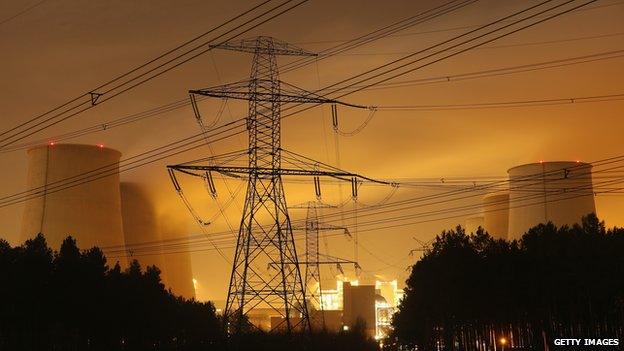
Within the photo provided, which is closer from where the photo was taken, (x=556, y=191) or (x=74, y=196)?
(x=74, y=196)

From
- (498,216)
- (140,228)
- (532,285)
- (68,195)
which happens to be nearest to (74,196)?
(68,195)

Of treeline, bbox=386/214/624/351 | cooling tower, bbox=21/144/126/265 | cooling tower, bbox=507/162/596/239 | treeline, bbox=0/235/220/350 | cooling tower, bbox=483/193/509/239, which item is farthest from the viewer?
cooling tower, bbox=483/193/509/239

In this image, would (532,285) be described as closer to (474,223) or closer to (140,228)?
(140,228)

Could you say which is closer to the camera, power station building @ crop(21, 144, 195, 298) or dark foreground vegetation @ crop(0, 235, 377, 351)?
dark foreground vegetation @ crop(0, 235, 377, 351)

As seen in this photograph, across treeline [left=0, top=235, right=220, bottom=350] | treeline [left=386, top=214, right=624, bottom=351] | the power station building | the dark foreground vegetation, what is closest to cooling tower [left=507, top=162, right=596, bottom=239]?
treeline [left=386, top=214, right=624, bottom=351]

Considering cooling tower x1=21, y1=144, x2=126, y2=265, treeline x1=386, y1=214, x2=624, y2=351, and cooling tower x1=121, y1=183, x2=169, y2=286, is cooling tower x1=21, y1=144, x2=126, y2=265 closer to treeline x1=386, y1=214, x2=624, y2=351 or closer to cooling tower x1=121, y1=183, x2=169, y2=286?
cooling tower x1=121, y1=183, x2=169, y2=286

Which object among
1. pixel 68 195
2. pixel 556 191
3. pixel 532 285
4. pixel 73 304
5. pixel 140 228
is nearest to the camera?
pixel 73 304

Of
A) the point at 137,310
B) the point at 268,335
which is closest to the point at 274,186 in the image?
the point at 268,335
